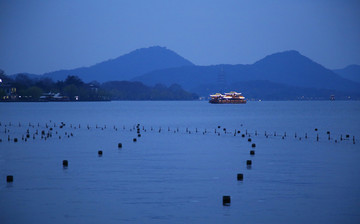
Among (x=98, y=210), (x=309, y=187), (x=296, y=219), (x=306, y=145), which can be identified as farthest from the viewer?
(x=306, y=145)

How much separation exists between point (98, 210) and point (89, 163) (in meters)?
19.0

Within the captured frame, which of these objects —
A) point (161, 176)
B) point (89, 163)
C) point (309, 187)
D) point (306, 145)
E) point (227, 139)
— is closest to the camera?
point (309, 187)

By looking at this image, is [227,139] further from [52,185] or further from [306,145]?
[52,185]

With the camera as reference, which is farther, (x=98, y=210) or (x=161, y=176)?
(x=161, y=176)

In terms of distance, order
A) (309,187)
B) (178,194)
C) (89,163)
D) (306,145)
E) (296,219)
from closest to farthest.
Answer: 1. (296,219)
2. (178,194)
3. (309,187)
4. (89,163)
5. (306,145)

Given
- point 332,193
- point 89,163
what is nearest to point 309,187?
point 332,193

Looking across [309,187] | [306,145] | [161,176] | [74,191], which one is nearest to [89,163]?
[161,176]

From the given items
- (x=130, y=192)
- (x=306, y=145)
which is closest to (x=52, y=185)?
(x=130, y=192)

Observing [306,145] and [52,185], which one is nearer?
[52,185]

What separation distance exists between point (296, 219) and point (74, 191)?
14520 millimetres

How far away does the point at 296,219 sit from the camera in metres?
27.2

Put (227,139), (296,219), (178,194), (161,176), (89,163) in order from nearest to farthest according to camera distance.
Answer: (296,219), (178,194), (161,176), (89,163), (227,139)

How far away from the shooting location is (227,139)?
75.3 metres

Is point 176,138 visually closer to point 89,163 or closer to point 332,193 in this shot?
point 89,163
